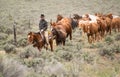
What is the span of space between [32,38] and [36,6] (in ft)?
107

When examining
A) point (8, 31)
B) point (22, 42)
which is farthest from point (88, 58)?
point (8, 31)

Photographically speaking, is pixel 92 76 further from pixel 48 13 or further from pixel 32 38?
pixel 48 13

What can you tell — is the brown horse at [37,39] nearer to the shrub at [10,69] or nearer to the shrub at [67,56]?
the shrub at [67,56]

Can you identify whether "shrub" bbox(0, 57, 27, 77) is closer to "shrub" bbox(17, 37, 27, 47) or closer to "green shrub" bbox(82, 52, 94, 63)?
"green shrub" bbox(82, 52, 94, 63)

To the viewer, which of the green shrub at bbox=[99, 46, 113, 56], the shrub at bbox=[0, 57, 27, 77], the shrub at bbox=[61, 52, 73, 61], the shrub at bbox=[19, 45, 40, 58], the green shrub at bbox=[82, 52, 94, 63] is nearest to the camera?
the shrub at bbox=[0, 57, 27, 77]

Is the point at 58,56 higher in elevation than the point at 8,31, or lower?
higher

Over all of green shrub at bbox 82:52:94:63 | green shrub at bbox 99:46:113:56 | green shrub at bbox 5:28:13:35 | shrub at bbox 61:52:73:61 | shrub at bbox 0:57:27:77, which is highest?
shrub at bbox 0:57:27:77

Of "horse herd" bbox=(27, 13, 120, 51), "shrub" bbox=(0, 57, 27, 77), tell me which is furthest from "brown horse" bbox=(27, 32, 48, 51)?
"shrub" bbox=(0, 57, 27, 77)

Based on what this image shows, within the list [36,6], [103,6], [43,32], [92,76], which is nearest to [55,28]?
[43,32]

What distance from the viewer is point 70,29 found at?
A: 19.6 m

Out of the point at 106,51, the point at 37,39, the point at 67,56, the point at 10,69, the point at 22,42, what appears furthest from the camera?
the point at 22,42

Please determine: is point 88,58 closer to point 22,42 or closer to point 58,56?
point 58,56

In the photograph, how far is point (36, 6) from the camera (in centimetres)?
4638

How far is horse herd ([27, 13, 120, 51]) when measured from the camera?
14.8 meters
